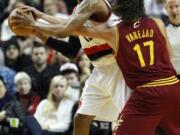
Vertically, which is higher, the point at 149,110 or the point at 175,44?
the point at 175,44

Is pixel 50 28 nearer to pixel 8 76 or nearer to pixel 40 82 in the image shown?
pixel 8 76

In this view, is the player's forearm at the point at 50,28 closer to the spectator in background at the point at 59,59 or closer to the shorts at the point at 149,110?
the shorts at the point at 149,110

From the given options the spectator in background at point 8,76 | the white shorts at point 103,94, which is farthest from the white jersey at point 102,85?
the spectator in background at point 8,76

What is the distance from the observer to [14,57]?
405 inches

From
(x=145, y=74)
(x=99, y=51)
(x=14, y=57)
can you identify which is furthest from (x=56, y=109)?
(x=145, y=74)

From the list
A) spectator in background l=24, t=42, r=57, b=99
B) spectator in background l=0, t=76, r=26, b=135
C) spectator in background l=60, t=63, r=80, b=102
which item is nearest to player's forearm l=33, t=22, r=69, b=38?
spectator in background l=0, t=76, r=26, b=135

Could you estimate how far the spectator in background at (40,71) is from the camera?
31.7ft

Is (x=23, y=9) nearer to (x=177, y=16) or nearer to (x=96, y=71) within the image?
(x=96, y=71)

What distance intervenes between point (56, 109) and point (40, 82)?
1.09 metres

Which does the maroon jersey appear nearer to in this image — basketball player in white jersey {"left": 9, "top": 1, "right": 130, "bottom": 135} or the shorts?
the shorts

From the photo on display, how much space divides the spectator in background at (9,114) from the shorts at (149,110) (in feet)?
9.58

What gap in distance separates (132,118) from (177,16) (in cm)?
158

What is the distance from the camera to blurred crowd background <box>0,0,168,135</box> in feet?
27.9

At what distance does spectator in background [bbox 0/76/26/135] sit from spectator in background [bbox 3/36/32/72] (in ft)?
5.91
